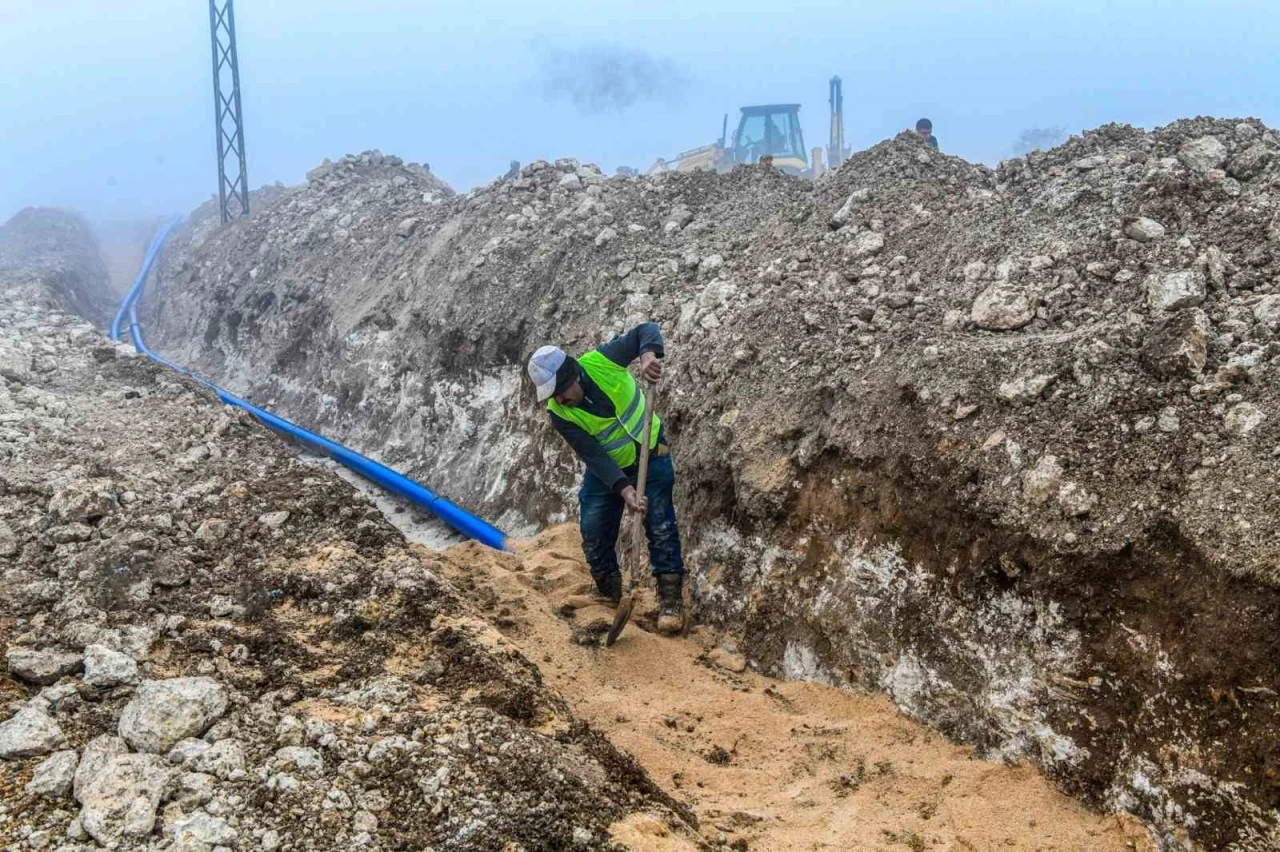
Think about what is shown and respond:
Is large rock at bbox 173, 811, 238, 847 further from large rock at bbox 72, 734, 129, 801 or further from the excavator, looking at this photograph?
the excavator

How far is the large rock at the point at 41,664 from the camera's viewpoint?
287 centimetres

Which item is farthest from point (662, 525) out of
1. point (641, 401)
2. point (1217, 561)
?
point (1217, 561)

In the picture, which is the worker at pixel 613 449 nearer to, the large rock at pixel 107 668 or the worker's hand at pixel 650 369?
the worker's hand at pixel 650 369

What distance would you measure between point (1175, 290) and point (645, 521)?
8.42ft

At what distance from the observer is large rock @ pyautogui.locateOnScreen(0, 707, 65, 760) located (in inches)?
99.1

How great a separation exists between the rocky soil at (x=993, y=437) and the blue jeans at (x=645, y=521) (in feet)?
0.99

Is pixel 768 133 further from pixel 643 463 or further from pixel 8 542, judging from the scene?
pixel 8 542

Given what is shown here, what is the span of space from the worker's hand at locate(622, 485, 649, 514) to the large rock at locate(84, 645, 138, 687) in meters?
2.06

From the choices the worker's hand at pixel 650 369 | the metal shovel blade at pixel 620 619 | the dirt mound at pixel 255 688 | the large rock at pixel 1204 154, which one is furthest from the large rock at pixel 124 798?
the large rock at pixel 1204 154

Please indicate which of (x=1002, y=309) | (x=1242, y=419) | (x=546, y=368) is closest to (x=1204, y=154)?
(x=1002, y=309)

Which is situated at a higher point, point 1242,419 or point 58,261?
point 58,261

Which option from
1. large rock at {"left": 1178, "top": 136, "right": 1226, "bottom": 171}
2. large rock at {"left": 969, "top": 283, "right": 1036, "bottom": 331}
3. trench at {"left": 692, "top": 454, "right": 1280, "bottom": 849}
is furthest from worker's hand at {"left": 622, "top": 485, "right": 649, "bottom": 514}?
large rock at {"left": 1178, "top": 136, "right": 1226, "bottom": 171}

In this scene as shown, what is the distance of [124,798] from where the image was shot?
237 cm

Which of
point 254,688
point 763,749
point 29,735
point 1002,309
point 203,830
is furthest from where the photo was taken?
point 1002,309
